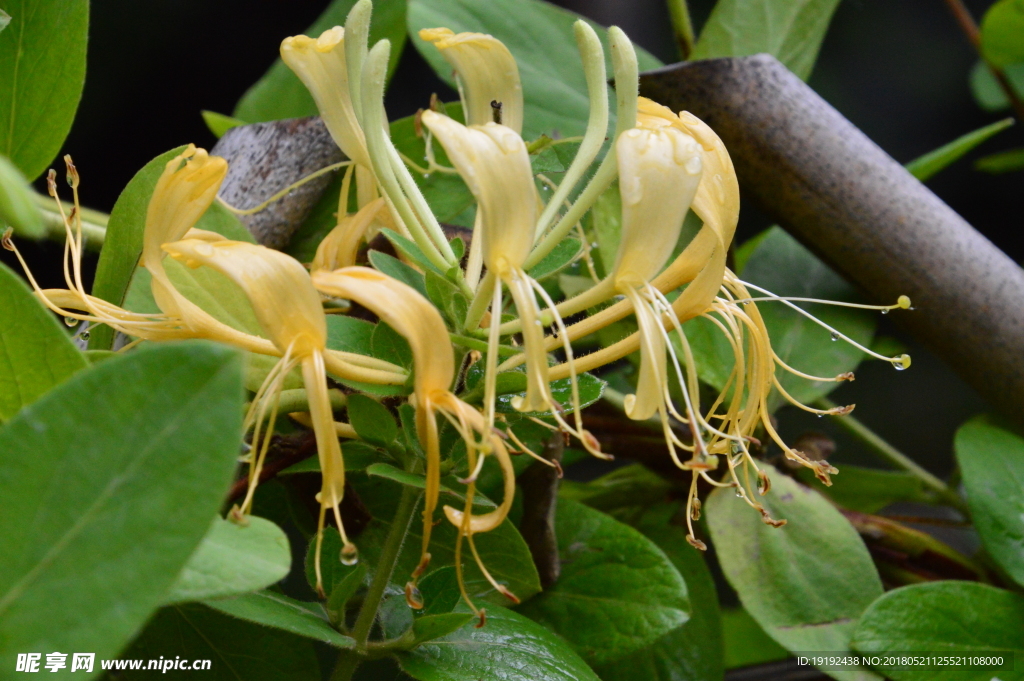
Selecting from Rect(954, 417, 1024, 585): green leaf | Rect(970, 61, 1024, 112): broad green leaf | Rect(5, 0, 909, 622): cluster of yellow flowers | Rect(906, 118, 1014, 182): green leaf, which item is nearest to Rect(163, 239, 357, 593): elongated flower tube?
Rect(5, 0, 909, 622): cluster of yellow flowers

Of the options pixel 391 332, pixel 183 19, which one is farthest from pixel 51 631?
pixel 183 19

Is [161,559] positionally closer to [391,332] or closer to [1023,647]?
[391,332]

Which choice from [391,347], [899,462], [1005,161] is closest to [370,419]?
[391,347]

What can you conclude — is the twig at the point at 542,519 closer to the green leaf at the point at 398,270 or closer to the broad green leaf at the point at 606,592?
the broad green leaf at the point at 606,592

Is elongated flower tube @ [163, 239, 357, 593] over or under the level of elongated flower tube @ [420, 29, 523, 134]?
under

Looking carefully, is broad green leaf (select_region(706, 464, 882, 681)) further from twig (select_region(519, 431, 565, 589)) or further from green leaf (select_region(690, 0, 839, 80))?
green leaf (select_region(690, 0, 839, 80))

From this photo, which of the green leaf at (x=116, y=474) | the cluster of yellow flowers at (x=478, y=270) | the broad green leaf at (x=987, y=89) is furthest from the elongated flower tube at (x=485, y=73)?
the broad green leaf at (x=987, y=89)
